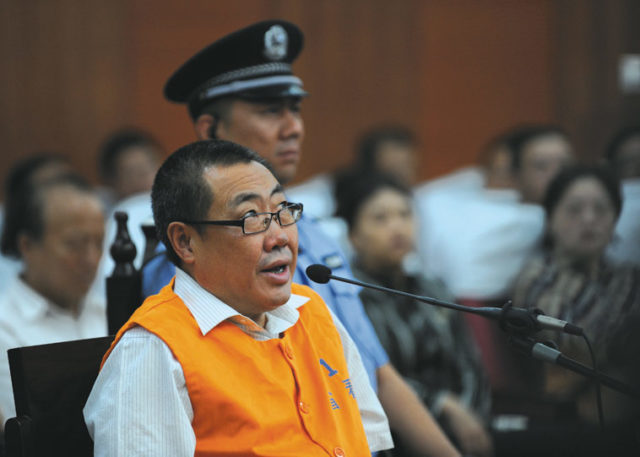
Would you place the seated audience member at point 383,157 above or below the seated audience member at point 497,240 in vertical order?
above

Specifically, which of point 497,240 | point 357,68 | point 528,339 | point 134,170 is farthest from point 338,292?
point 357,68

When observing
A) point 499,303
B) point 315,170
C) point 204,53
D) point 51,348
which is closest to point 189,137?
point 315,170

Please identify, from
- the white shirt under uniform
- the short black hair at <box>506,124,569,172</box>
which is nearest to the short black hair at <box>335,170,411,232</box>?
the short black hair at <box>506,124,569,172</box>

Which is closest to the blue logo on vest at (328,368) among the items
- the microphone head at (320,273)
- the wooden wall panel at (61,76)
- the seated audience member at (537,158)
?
the microphone head at (320,273)

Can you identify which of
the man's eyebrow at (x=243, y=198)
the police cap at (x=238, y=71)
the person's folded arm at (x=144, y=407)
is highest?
the police cap at (x=238, y=71)

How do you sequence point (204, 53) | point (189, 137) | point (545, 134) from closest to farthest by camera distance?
point (204, 53) < point (545, 134) < point (189, 137)

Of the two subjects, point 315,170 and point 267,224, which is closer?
point 267,224

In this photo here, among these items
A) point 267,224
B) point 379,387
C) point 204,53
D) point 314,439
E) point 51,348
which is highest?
point 204,53

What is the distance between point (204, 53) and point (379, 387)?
862mm

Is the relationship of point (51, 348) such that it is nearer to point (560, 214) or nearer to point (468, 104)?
point (560, 214)

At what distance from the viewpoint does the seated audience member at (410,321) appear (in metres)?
2.77

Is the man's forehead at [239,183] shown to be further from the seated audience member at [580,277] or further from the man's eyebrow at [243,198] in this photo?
the seated audience member at [580,277]

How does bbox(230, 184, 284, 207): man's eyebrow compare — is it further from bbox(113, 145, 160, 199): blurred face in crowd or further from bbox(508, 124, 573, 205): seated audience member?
bbox(113, 145, 160, 199): blurred face in crowd

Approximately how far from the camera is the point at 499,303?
3.26 metres
